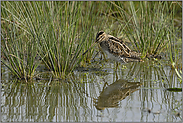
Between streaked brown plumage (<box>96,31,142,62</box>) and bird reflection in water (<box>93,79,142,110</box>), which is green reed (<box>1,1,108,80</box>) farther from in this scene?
bird reflection in water (<box>93,79,142,110</box>)

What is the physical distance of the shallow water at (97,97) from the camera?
4.96 m

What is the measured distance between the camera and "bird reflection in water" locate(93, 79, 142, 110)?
555 cm

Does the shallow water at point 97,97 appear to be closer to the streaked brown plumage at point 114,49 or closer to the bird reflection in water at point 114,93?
the bird reflection in water at point 114,93

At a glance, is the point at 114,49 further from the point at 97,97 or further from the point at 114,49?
the point at 97,97

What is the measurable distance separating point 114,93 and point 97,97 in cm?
49

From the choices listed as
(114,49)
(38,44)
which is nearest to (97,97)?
(38,44)

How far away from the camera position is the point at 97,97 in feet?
19.5

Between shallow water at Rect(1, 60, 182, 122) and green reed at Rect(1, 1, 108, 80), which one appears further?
green reed at Rect(1, 1, 108, 80)

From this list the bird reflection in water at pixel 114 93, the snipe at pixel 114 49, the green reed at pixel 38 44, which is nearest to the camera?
the bird reflection in water at pixel 114 93

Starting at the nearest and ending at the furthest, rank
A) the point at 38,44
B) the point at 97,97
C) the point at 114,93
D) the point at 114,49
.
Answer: the point at 97,97
the point at 114,93
the point at 38,44
the point at 114,49

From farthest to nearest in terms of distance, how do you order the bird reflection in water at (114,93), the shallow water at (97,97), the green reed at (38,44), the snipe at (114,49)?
the snipe at (114,49) → the green reed at (38,44) → the bird reflection in water at (114,93) → the shallow water at (97,97)

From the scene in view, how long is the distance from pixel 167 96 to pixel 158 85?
749mm

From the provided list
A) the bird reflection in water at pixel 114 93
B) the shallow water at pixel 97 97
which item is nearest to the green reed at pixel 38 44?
the shallow water at pixel 97 97

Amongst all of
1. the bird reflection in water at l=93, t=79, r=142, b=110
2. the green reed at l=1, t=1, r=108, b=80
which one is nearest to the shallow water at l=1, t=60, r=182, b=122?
the bird reflection in water at l=93, t=79, r=142, b=110
